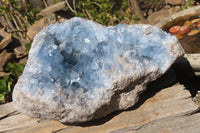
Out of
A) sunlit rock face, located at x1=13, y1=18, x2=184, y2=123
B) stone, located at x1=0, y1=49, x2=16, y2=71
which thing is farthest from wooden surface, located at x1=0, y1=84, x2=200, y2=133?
stone, located at x1=0, y1=49, x2=16, y2=71

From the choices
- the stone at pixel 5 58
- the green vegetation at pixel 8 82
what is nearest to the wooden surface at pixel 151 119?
the green vegetation at pixel 8 82

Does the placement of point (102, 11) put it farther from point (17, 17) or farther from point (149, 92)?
point (149, 92)

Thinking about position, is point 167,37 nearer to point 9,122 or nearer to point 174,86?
point 174,86

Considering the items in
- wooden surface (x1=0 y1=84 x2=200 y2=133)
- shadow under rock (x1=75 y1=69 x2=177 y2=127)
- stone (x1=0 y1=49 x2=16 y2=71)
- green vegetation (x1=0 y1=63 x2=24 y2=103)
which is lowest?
wooden surface (x1=0 y1=84 x2=200 y2=133)

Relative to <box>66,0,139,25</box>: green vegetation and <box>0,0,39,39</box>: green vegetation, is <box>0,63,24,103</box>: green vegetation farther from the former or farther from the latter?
<box>66,0,139,25</box>: green vegetation

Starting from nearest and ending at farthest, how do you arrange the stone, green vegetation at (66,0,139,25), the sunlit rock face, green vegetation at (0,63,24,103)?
the sunlit rock face < green vegetation at (0,63,24,103) < the stone < green vegetation at (66,0,139,25)

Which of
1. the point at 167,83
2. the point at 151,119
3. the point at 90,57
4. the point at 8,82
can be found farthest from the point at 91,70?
the point at 8,82

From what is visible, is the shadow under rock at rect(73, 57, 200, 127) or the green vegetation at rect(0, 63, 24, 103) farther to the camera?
the green vegetation at rect(0, 63, 24, 103)

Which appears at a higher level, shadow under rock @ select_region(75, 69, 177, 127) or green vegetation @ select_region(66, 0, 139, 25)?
green vegetation @ select_region(66, 0, 139, 25)

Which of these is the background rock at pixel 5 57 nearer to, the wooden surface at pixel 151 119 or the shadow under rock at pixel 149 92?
the wooden surface at pixel 151 119
